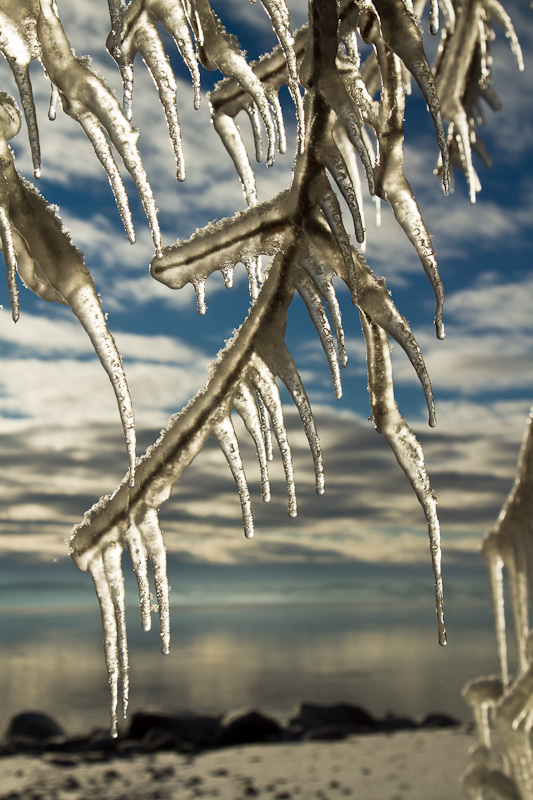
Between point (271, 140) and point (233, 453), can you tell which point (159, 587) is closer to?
point (233, 453)

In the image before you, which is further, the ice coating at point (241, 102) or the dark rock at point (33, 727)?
the dark rock at point (33, 727)

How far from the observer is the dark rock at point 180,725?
33.8 feet

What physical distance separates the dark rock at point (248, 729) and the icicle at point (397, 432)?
9947 mm

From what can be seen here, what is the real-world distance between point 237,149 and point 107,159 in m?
0.51

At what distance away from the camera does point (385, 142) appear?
1146 mm

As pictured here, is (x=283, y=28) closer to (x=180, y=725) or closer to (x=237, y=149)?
(x=237, y=149)

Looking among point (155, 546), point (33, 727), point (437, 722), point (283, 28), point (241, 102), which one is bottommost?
point (437, 722)

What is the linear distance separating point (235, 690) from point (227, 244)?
26.2m

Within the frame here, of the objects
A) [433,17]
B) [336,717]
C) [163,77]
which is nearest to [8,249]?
[163,77]

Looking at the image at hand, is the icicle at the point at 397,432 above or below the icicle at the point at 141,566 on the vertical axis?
above

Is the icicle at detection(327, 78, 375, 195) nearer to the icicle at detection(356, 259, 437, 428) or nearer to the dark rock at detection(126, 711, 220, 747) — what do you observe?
the icicle at detection(356, 259, 437, 428)

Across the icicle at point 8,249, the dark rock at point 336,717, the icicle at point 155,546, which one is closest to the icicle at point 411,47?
the icicle at point 8,249

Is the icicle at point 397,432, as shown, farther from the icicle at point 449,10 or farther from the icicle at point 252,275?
the icicle at point 449,10

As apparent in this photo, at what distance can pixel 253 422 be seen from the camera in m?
1.32
